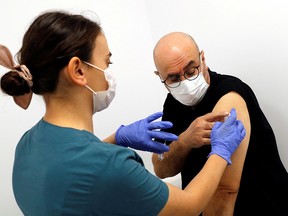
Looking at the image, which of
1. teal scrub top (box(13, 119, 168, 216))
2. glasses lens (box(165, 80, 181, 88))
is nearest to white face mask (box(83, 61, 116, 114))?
teal scrub top (box(13, 119, 168, 216))

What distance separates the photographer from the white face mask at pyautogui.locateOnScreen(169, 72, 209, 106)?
1.31 metres

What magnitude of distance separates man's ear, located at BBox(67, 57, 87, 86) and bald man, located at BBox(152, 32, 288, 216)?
0.53m

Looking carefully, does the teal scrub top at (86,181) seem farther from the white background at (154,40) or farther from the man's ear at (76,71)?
the white background at (154,40)

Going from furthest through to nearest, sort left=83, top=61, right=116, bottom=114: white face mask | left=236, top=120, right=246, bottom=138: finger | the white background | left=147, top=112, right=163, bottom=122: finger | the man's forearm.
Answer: the white background → the man's forearm → left=147, top=112, right=163, bottom=122: finger → left=236, top=120, right=246, bottom=138: finger → left=83, top=61, right=116, bottom=114: white face mask

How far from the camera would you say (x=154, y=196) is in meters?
0.80

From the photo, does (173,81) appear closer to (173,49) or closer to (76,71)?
(173,49)

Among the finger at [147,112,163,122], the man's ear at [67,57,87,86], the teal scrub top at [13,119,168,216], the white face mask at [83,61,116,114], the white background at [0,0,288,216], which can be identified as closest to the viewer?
the teal scrub top at [13,119,168,216]

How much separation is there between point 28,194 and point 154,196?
1.25 ft

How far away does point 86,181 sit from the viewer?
75 cm

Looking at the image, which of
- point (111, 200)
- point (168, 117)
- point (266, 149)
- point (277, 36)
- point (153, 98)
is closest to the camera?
point (111, 200)

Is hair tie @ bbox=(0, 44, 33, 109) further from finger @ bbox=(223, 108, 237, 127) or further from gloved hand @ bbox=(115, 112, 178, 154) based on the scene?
finger @ bbox=(223, 108, 237, 127)

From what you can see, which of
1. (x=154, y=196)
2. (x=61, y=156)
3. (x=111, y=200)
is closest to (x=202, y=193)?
(x=154, y=196)

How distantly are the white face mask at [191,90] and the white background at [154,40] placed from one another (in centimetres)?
43

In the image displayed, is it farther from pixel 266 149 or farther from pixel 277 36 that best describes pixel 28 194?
pixel 277 36
